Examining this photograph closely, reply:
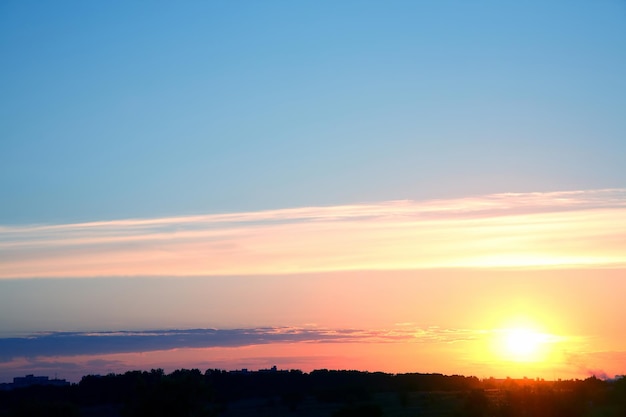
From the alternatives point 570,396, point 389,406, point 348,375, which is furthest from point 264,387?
point 570,396

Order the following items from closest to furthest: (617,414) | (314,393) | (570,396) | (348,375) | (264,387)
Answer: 1. (617,414)
2. (570,396)
3. (314,393)
4. (264,387)
5. (348,375)

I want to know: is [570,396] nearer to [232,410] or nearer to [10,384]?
[232,410]

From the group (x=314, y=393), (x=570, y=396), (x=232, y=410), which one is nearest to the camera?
(x=570, y=396)

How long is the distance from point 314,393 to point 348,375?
3080 centimetres

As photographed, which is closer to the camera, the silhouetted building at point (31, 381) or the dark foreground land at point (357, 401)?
the dark foreground land at point (357, 401)

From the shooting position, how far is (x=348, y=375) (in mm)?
111438

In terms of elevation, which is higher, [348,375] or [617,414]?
[348,375]

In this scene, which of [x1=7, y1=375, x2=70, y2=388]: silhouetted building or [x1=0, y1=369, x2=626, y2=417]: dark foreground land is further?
[x1=7, y1=375, x2=70, y2=388]: silhouetted building

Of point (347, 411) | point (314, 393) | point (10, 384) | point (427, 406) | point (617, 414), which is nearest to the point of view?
point (617, 414)

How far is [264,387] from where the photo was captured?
3900 inches

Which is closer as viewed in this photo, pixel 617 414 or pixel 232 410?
pixel 617 414

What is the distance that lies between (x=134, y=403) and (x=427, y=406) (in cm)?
2076

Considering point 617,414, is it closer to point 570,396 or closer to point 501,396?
point 570,396

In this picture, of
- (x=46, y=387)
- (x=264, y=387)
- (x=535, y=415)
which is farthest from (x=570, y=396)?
(x=46, y=387)
